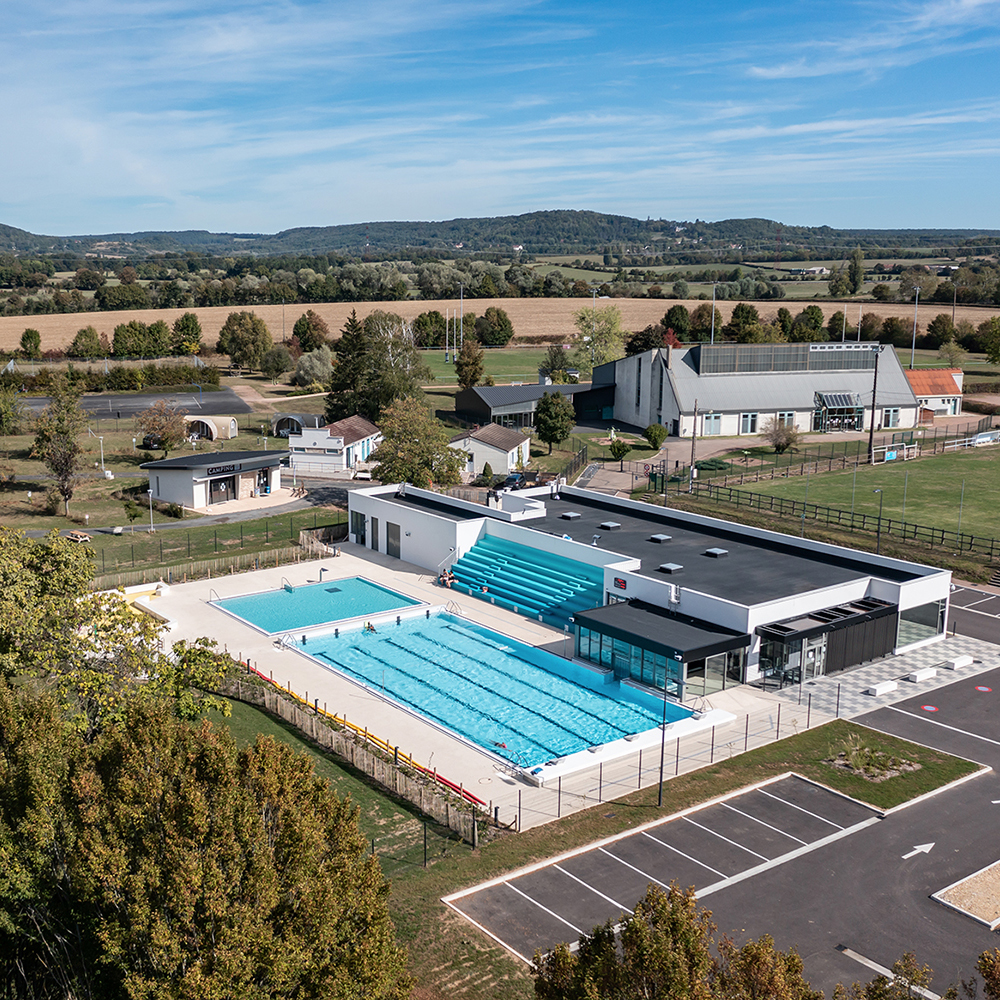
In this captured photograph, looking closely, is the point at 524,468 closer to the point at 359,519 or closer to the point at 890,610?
the point at 359,519

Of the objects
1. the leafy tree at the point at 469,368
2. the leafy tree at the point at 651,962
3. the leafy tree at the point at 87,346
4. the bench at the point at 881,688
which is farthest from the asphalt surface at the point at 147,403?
the leafy tree at the point at 651,962

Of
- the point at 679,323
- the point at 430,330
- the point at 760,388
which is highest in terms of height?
the point at 679,323

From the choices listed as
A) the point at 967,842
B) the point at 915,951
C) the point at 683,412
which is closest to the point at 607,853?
the point at 915,951

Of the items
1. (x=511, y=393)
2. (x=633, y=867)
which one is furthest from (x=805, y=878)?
(x=511, y=393)

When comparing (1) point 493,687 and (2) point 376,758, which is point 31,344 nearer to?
(1) point 493,687

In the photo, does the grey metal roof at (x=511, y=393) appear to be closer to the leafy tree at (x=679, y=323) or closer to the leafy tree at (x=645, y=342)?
the leafy tree at (x=645, y=342)

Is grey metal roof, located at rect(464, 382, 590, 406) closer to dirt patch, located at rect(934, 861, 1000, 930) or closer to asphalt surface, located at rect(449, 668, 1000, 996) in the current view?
asphalt surface, located at rect(449, 668, 1000, 996)
